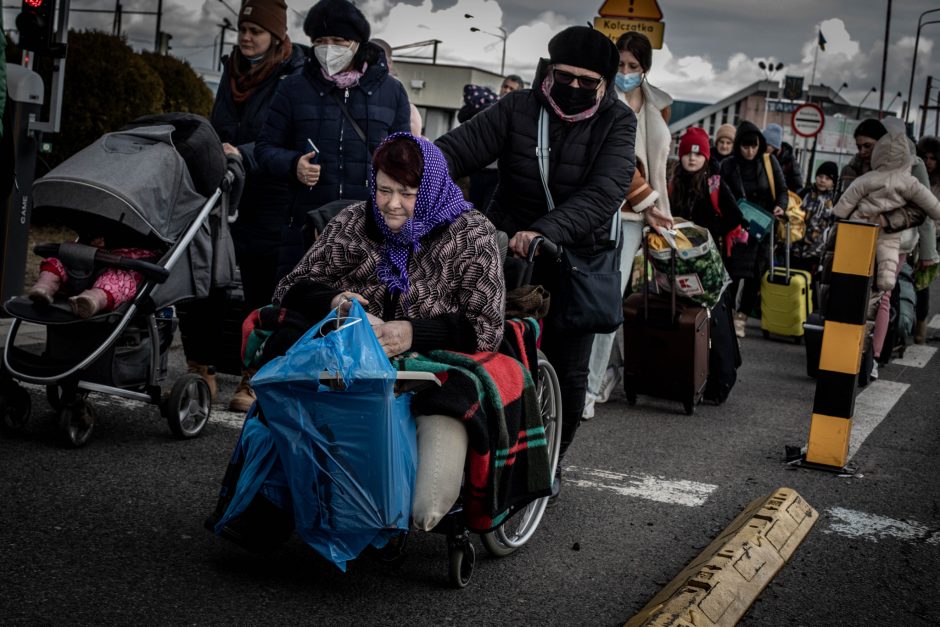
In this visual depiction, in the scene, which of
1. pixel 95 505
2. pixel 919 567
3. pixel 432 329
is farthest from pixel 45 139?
pixel 919 567

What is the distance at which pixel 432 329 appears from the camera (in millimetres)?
4062

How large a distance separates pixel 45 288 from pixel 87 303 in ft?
0.73

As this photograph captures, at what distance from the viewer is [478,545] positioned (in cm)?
475

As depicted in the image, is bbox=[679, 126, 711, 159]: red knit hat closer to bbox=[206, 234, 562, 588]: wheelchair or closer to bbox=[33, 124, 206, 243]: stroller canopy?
bbox=[33, 124, 206, 243]: stroller canopy

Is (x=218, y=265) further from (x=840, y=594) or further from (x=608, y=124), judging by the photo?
(x=840, y=594)

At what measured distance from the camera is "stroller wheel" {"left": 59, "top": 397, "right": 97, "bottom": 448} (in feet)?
18.5

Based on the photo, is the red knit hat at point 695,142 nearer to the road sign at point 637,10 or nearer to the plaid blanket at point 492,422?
the road sign at point 637,10

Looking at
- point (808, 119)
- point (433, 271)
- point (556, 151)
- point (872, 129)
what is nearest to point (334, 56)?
point (556, 151)

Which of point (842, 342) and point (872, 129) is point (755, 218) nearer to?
point (872, 129)

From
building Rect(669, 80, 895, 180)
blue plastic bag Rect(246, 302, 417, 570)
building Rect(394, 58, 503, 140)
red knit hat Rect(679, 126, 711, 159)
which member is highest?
building Rect(669, 80, 895, 180)

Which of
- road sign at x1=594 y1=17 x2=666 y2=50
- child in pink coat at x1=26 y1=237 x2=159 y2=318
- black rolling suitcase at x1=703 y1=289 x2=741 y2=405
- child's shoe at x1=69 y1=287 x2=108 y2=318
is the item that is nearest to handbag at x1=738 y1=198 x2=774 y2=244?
road sign at x1=594 y1=17 x2=666 y2=50

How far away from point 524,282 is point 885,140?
5.84 meters

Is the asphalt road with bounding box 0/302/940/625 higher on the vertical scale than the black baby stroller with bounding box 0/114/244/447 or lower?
lower

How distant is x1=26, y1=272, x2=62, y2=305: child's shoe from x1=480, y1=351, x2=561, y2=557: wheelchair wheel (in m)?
2.33
